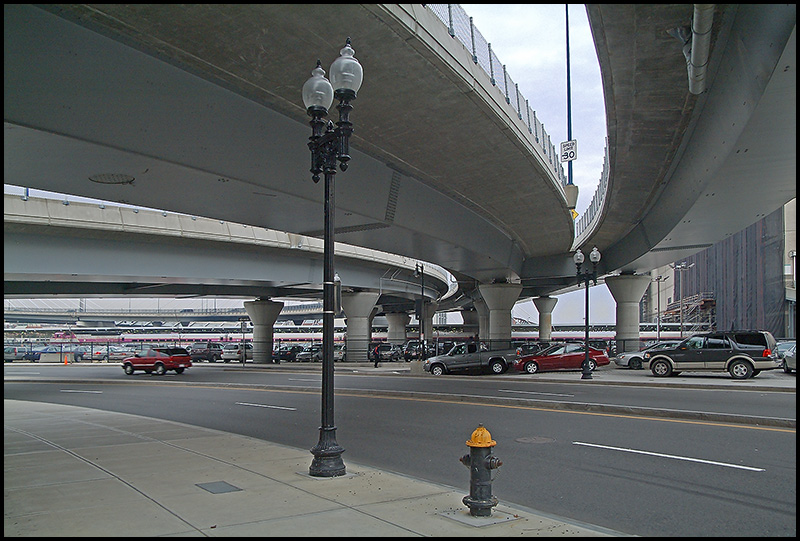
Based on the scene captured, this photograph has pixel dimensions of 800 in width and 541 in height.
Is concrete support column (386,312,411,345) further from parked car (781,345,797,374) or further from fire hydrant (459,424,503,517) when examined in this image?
fire hydrant (459,424,503,517)

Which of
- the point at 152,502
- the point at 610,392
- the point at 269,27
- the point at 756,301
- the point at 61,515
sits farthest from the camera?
the point at 756,301

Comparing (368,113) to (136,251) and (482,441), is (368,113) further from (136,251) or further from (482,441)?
(136,251)

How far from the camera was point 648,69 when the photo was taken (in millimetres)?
12641

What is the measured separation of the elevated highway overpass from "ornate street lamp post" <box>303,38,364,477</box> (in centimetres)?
157

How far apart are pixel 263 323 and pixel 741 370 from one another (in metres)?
42.9

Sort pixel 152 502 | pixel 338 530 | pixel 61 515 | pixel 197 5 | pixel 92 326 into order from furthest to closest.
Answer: pixel 92 326 → pixel 197 5 → pixel 152 502 → pixel 61 515 → pixel 338 530

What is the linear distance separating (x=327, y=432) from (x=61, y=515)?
3.47 meters

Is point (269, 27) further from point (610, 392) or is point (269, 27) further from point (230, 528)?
point (610, 392)

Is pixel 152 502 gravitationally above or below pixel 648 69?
below

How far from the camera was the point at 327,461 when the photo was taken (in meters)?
9.12

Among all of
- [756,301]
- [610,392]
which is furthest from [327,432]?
[756,301]

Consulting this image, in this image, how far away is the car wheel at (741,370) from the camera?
25.0 metres

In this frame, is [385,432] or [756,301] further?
[756,301]

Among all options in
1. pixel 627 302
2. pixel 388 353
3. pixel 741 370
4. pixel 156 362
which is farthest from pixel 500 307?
pixel 156 362
